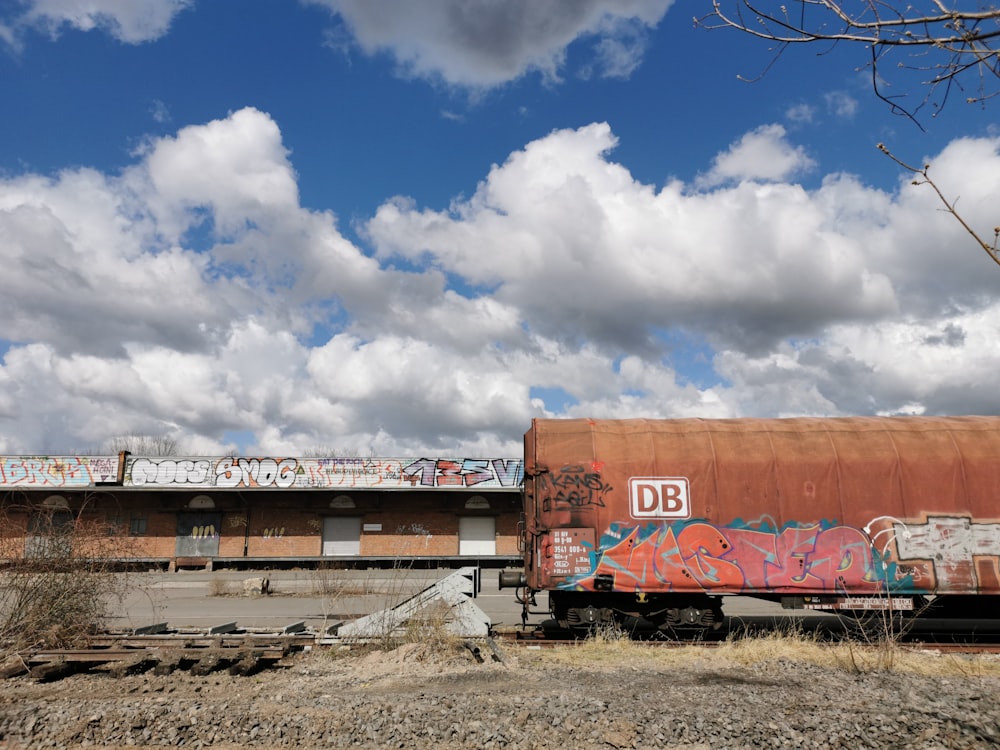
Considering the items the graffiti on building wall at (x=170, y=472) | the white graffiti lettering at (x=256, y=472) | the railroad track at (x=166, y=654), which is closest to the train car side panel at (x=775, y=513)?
the railroad track at (x=166, y=654)

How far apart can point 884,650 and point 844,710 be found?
2.83m

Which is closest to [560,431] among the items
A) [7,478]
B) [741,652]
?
[741,652]

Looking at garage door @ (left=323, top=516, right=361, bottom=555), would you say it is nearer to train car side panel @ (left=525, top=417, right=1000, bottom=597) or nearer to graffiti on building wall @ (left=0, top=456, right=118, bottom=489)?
graffiti on building wall @ (left=0, top=456, right=118, bottom=489)

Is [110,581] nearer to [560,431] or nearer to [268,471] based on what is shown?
[560,431]

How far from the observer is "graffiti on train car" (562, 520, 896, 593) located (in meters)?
10.3

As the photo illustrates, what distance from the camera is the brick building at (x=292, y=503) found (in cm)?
2730

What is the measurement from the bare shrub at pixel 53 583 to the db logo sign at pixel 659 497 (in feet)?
27.7

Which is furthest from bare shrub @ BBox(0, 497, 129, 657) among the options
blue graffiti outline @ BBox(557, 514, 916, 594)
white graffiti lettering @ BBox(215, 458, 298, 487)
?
white graffiti lettering @ BBox(215, 458, 298, 487)

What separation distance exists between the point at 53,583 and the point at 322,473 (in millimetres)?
17483

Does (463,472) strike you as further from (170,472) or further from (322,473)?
(170,472)

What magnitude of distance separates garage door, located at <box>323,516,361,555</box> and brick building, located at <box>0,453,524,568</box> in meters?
0.04

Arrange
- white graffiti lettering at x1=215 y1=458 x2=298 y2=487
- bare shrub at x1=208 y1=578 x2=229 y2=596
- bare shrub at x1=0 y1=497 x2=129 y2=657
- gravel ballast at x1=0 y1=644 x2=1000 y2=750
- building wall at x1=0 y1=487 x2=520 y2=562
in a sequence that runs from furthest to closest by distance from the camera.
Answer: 1. building wall at x1=0 y1=487 x2=520 y2=562
2. white graffiti lettering at x1=215 y1=458 x2=298 y2=487
3. bare shrub at x1=208 y1=578 x2=229 y2=596
4. bare shrub at x1=0 y1=497 x2=129 y2=657
5. gravel ballast at x1=0 y1=644 x2=1000 y2=750

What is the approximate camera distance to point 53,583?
32.7ft

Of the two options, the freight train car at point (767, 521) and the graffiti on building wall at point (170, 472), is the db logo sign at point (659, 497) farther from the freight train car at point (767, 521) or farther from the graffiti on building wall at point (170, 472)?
the graffiti on building wall at point (170, 472)
